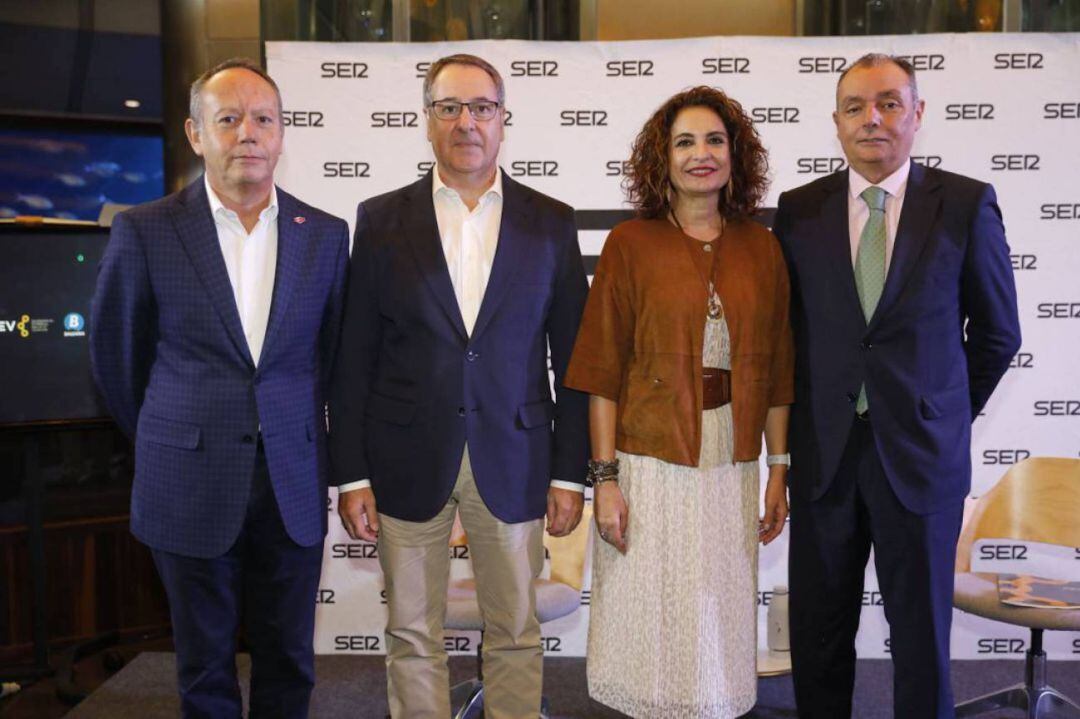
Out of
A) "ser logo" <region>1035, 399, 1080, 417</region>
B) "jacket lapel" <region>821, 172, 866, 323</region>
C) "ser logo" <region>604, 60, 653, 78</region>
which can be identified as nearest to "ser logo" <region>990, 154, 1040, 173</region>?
"ser logo" <region>1035, 399, 1080, 417</region>

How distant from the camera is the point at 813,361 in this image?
2533 mm

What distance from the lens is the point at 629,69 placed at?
3.95 m

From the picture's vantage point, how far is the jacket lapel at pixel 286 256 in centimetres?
234

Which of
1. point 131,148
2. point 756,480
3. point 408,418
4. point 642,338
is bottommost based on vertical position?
point 756,480

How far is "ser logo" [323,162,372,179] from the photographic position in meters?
3.96

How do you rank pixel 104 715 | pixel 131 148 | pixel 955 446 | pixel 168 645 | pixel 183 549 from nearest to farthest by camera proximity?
pixel 183 549 < pixel 955 446 < pixel 104 715 < pixel 168 645 < pixel 131 148

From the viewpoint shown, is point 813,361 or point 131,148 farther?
point 131,148

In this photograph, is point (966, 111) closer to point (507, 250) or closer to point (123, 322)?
point (507, 250)

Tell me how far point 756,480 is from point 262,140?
1.50 m

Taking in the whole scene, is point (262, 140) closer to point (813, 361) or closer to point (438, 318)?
point (438, 318)

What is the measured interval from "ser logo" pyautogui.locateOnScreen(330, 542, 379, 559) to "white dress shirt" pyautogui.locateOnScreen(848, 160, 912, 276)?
241cm

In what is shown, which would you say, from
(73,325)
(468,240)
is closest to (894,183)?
(468,240)

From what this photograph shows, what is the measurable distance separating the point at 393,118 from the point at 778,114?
5.09 ft

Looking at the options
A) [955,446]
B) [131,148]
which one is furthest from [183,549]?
[131,148]
